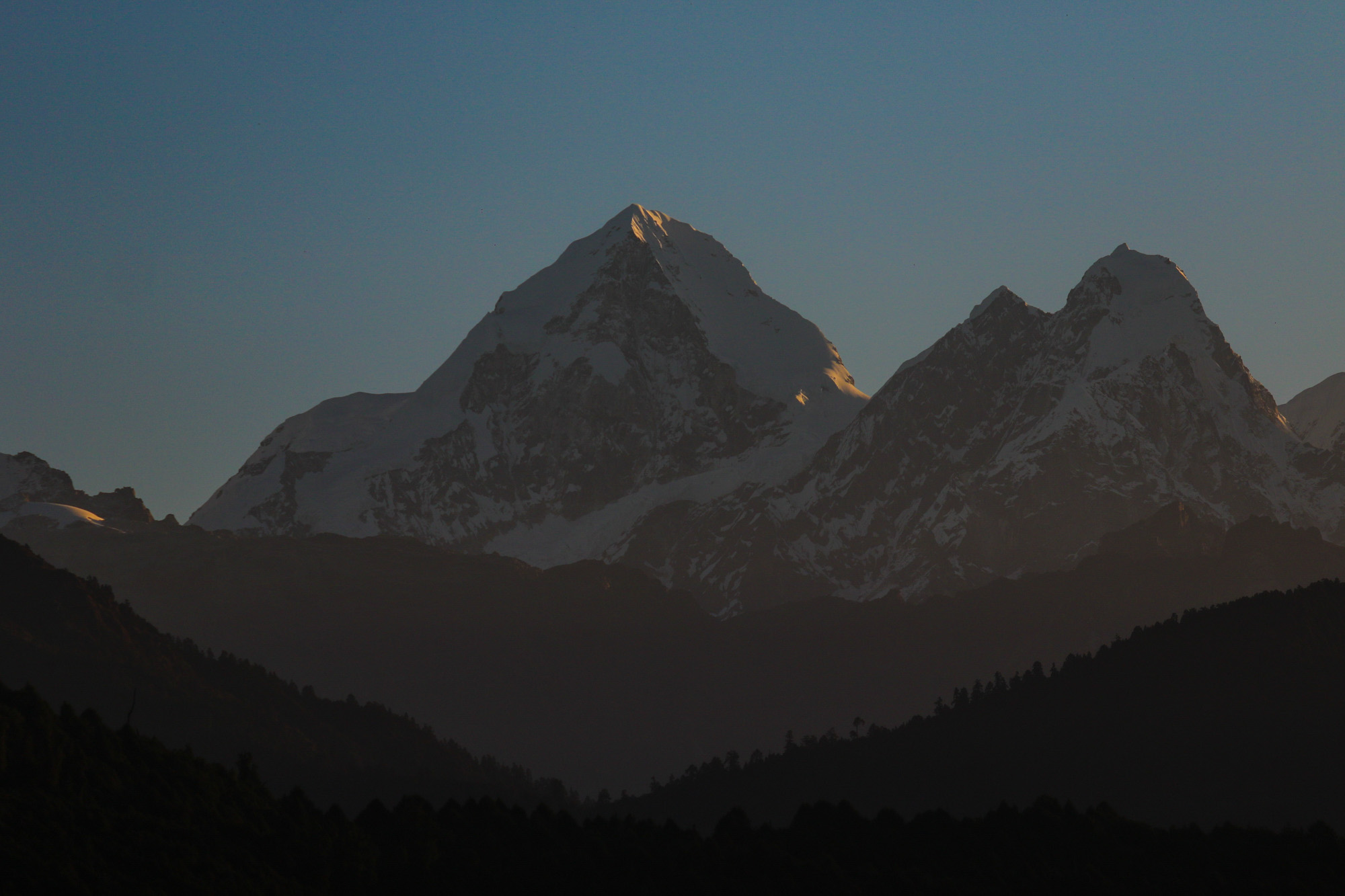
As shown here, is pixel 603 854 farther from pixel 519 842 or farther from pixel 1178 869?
pixel 1178 869

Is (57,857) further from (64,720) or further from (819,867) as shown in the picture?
(819,867)

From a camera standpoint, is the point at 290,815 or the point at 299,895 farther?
the point at 290,815

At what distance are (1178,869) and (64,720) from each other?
97.9 meters

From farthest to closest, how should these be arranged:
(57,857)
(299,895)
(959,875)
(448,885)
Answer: (959,875)
(448,885)
(299,895)
(57,857)

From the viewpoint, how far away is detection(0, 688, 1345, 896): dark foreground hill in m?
148

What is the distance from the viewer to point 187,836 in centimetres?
15425

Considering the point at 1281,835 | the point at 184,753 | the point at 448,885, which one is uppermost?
the point at 184,753

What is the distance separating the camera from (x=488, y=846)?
174750 millimetres

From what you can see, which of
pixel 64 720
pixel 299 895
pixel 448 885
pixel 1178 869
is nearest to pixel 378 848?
pixel 448 885

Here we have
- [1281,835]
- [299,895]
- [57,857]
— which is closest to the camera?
[57,857]

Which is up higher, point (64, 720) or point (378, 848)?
point (64, 720)

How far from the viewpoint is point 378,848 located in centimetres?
16712

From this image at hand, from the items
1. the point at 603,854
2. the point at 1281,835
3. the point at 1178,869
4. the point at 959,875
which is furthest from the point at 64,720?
the point at 1281,835

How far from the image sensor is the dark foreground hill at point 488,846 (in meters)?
148
